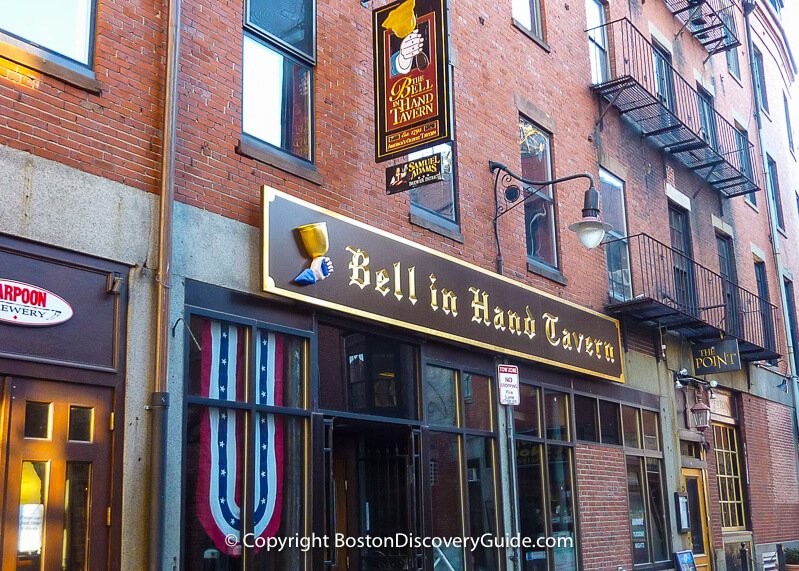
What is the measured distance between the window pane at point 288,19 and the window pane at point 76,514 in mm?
4607

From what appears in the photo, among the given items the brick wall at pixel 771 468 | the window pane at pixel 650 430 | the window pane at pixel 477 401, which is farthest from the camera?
the brick wall at pixel 771 468

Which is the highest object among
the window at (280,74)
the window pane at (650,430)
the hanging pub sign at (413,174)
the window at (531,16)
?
the window at (531,16)

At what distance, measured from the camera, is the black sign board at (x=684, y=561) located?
14859 millimetres

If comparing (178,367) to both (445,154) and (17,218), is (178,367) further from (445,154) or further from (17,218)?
(445,154)

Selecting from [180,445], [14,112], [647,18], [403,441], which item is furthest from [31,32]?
[647,18]

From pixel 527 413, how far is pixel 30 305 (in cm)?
732

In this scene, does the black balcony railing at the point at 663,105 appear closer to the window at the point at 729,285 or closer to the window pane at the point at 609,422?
the window at the point at 729,285

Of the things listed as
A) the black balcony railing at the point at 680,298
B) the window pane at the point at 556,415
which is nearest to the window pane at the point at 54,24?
the window pane at the point at 556,415

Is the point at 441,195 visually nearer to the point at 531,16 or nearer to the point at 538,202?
Result: the point at 538,202

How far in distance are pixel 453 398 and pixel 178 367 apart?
14.0ft

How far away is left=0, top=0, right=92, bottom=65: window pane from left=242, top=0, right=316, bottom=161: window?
1785 mm

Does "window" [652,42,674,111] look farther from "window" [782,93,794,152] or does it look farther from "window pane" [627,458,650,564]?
"window" [782,93,794,152]

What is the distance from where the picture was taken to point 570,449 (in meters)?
13.1

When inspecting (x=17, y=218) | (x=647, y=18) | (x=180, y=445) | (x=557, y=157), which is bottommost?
(x=180, y=445)
